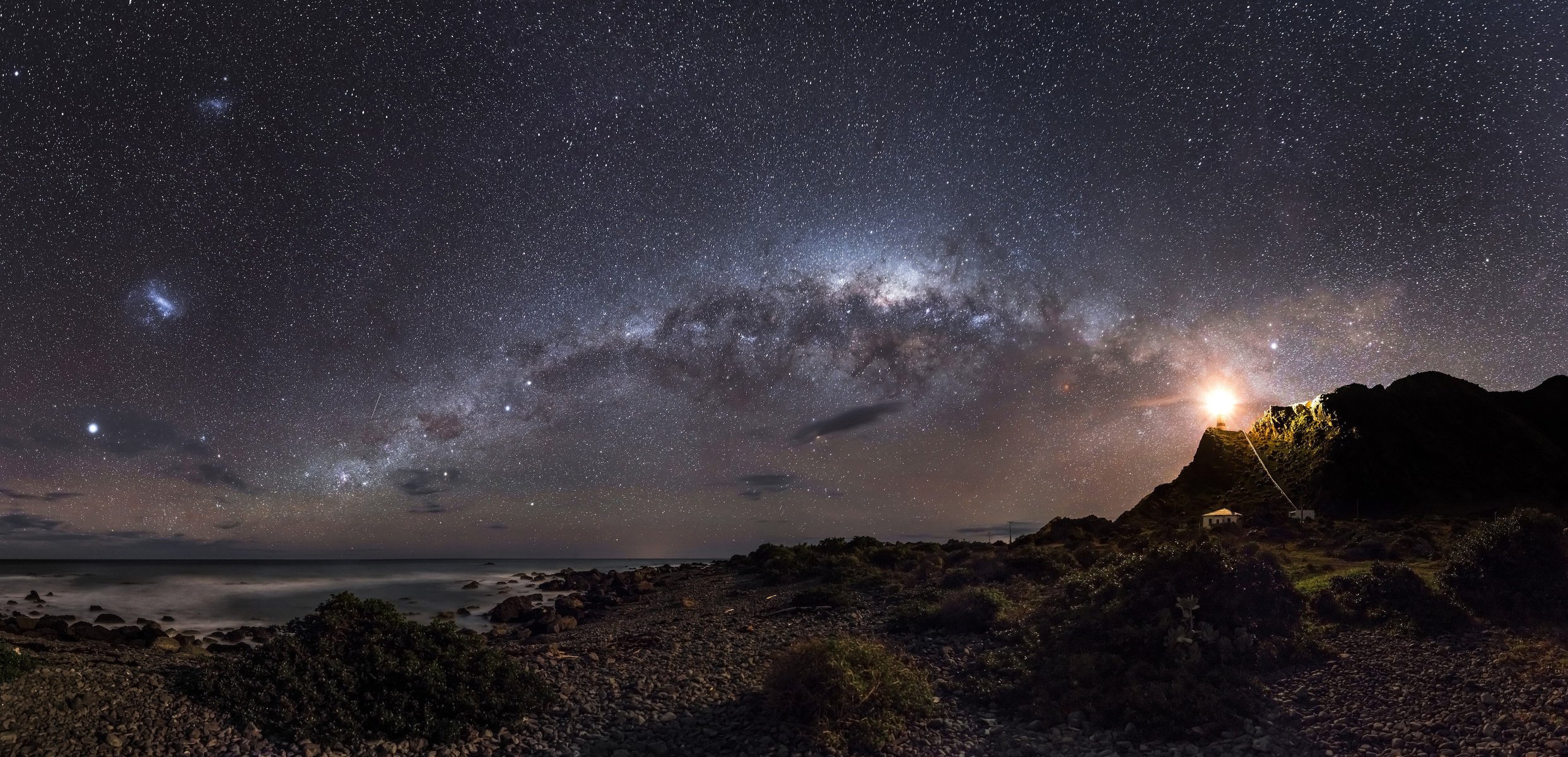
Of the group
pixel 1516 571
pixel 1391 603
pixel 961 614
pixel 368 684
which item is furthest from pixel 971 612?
pixel 368 684

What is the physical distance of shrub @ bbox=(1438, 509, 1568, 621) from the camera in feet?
49.3

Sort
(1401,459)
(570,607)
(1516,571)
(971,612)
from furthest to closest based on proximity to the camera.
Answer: (1401,459), (570,607), (971,612), (1516,571)

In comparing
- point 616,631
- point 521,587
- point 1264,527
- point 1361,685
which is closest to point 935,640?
point 1361,685

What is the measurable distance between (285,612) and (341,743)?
31.7 metres

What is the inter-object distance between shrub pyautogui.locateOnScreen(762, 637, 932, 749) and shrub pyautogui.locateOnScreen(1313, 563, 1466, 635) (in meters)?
9.82

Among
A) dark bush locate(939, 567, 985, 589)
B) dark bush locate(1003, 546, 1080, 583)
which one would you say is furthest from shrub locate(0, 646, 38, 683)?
dark bush locate(1003, 546, 1080, 583)

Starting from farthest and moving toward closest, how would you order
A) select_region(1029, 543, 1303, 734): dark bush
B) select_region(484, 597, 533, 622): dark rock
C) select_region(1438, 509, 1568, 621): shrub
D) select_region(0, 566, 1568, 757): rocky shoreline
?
select_region(484, 597, 533, 622): dark rock → select_region(1438, 509, 1568, 621): shrub → select_region(1029, 543, 1303, 734): dark bush → select_region(0, 566, 1568, 757): rocky shoreline

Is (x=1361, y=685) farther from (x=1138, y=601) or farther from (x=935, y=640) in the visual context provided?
(x=935, y=640)

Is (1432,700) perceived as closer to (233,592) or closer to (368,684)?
(368,684)

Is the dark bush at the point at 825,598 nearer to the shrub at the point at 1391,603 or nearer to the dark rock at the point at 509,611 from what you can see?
the shrub at the point at 1391,603

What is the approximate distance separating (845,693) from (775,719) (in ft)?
4.69

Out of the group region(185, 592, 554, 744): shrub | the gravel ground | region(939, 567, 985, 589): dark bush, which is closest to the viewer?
the gravel ground

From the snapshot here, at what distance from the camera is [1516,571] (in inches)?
613

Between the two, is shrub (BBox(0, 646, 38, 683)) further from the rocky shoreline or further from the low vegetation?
the low vegetation
